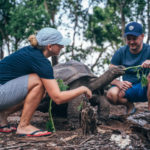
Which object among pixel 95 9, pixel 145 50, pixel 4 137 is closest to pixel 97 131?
pixel 4 137

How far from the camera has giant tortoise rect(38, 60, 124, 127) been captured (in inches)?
142

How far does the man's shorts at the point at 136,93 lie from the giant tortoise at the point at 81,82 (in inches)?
14.6

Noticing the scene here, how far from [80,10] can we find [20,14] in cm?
289

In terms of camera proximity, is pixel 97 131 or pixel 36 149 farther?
pixel 97 131

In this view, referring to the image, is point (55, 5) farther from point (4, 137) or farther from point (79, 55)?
point (4, 137)

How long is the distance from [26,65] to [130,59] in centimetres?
179

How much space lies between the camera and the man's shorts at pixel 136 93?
3850mm

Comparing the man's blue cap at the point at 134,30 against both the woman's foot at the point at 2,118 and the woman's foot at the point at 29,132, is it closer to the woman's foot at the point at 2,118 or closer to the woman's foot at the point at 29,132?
the woman's foot at the point at 29,132

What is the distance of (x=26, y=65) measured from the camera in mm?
2836

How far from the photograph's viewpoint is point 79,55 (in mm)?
10117

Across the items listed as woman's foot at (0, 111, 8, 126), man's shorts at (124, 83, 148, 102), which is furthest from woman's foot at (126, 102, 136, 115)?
woman's foot at (0, 111, 8, 126)

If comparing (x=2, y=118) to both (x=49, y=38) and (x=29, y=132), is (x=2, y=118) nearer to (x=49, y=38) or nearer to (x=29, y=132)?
(x=29, y=132)

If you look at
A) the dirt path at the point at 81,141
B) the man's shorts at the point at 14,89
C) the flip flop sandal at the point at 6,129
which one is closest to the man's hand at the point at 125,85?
the dirt path at the point at 81,141

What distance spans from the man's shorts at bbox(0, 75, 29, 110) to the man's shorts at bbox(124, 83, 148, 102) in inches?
69.0
